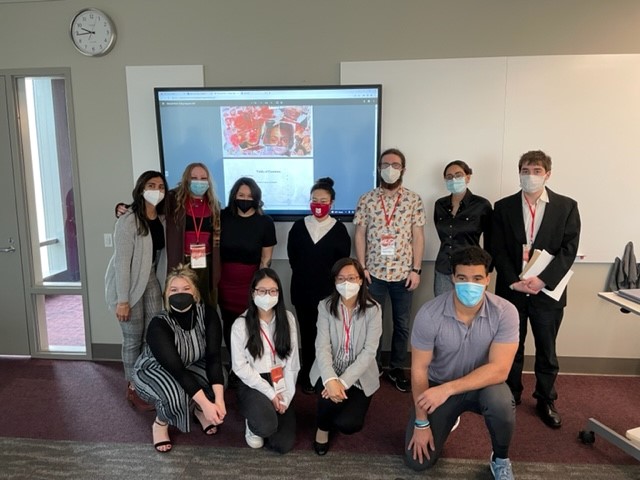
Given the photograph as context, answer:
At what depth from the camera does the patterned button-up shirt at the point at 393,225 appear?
2.96 m

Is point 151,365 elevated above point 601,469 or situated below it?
above

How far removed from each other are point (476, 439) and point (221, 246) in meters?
1.94

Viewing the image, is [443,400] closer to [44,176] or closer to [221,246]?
[221,246]

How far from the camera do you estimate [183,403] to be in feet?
7.81

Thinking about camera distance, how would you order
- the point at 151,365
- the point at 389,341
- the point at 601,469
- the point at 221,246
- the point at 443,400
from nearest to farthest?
the point at 443,400 → the point at 601,469 → the point at 151,365 → the point at 221,246 → the point at 389,341

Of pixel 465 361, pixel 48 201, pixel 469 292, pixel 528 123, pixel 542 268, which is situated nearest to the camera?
pixel 469 292

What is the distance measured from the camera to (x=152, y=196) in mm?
2719

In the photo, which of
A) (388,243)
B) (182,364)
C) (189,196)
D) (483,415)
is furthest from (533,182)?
(182,364)

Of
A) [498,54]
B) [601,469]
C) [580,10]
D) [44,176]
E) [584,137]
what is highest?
[580,10]

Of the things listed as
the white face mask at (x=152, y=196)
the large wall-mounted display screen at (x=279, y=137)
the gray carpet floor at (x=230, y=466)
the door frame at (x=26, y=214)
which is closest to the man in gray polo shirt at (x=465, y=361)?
the gray carpet floor at (x=230, y=466)

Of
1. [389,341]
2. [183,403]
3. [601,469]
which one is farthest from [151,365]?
[601,469]

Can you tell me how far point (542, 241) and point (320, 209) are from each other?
53.9 inches

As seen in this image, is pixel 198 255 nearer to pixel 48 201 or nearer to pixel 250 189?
pixel 250 189

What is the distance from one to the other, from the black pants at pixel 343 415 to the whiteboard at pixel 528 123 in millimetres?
1646
